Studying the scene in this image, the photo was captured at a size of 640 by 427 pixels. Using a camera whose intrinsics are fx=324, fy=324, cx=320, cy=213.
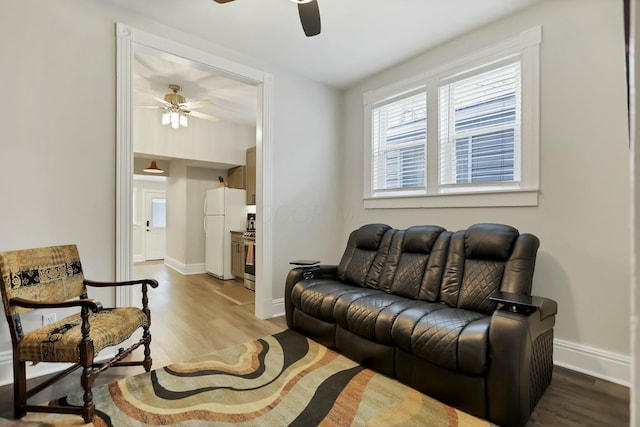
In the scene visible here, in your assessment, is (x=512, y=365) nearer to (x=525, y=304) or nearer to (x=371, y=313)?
(x=525, y=304)

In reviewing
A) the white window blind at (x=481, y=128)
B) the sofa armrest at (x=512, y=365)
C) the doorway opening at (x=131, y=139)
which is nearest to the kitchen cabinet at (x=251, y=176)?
the doorway opening at (x=131, y=139)

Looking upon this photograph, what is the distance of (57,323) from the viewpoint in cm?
208

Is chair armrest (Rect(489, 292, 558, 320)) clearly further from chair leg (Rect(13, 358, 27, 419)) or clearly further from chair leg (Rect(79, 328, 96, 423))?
chair leg (Rect(13, 358, 27, 419))

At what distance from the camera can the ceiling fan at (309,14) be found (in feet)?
7.28

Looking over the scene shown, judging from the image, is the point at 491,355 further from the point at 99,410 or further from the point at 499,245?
the point at 99,410

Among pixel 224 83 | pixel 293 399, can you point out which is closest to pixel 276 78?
pixel 224 83

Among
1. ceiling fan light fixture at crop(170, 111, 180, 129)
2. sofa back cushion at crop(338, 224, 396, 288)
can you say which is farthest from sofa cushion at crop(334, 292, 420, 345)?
ceiling fan light fixture at crop(170, 111, 180, 129)

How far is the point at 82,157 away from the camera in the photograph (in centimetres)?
257

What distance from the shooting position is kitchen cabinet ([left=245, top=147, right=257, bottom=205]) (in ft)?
19.2

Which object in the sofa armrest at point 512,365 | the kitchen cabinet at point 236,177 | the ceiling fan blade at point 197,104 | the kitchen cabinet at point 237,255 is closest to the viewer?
the sofa armrest at point 512,365

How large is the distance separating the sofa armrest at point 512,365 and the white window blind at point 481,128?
4.86 feet

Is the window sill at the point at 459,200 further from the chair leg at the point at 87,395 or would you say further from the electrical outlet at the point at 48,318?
the electrical outlet at the point at 48,318

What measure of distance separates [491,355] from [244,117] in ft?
17.0

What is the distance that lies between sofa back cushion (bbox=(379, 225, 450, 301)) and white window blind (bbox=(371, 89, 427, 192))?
31.0 inches
